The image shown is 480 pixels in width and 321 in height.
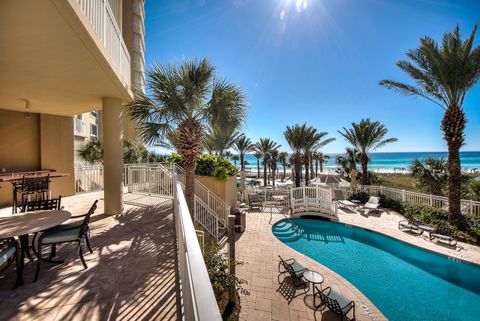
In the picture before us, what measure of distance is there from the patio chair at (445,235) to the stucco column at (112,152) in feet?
42.2

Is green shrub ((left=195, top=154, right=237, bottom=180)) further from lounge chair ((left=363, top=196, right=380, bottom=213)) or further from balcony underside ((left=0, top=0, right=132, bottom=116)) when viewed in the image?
lounge chair ((left=363, top=196, right=380, bottom=213))

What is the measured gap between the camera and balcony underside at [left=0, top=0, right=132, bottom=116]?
8.12ft

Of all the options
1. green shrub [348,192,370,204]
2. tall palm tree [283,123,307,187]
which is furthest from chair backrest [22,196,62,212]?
tall palm tree [283,123,307,187]

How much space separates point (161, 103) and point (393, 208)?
15.7 m

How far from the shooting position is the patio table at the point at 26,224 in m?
2.56

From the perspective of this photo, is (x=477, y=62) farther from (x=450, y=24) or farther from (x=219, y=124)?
(x=219, y=124)

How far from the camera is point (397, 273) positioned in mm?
6418

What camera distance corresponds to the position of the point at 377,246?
8367 millimetres

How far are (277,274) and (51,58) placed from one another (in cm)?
751

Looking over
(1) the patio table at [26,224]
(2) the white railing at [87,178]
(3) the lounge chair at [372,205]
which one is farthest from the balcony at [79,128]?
(3) the lounge chair at [372,205]

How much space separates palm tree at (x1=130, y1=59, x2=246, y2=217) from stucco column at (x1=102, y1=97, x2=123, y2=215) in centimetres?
84

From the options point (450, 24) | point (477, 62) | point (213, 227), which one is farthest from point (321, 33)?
point (213, 227)

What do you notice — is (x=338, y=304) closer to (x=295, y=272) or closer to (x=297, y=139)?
(x=295, y=272)

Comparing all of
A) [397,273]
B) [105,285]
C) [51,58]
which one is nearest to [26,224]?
[105,285]
